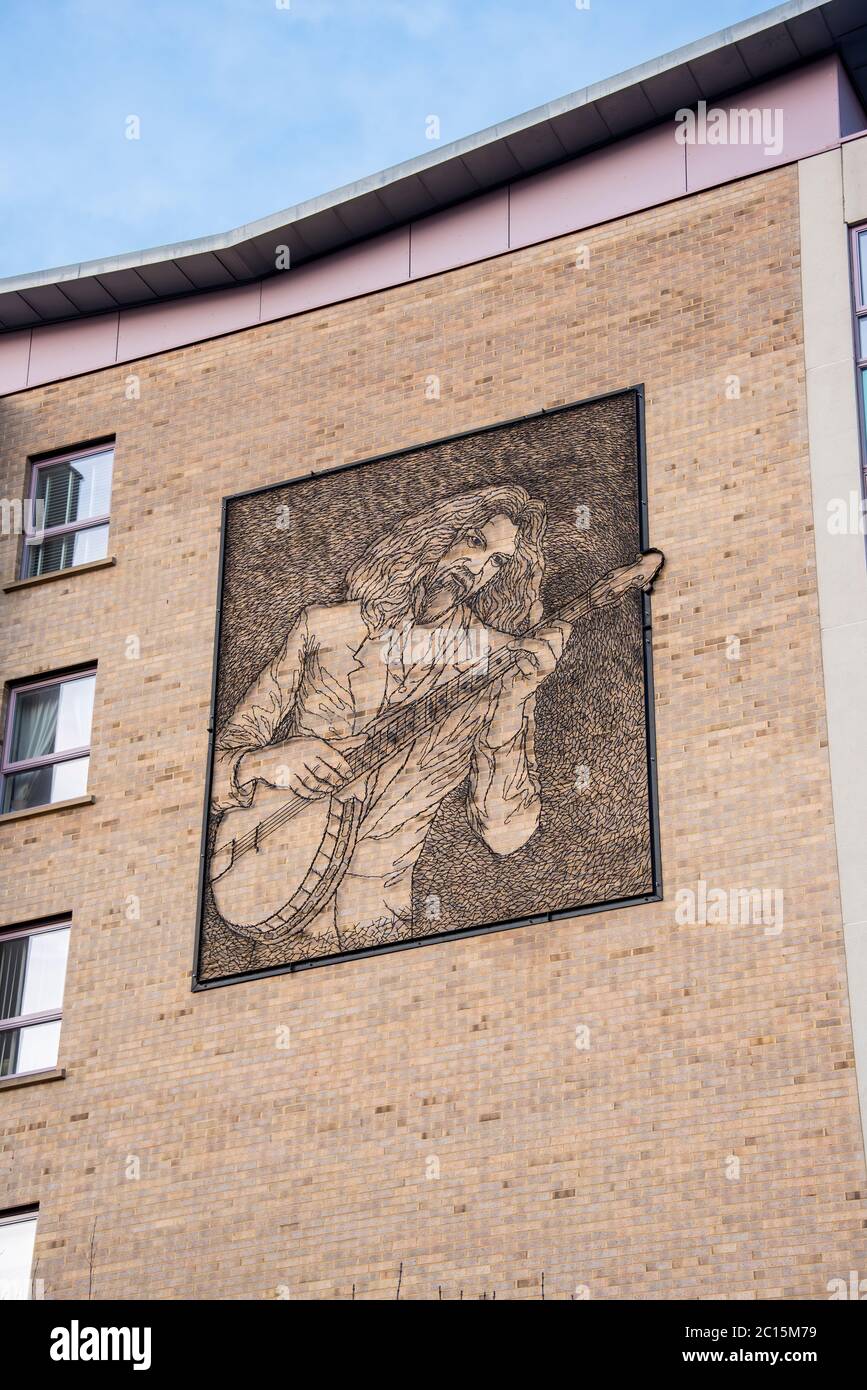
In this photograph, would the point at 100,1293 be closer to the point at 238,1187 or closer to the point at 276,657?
the point at 238,1187

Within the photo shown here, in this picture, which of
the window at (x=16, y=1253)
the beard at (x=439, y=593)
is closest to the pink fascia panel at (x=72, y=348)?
the beard at (x=439, y=593)

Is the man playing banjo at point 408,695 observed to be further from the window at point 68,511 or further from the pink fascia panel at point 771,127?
the pink fascia panel at point 771,127

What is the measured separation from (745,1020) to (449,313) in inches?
353

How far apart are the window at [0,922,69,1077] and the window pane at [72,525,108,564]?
459 centimetres

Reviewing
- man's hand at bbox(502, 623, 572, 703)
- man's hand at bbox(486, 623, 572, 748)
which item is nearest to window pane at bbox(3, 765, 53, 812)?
man's hand at bbox(486, 623, 572, 748)

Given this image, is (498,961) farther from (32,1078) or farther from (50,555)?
(50,555)

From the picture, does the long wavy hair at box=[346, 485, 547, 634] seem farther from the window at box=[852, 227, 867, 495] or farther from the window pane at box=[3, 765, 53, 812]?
the window pane at box=[3, 765, 53, 812]

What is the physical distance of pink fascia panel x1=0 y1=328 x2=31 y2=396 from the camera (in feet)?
83.0

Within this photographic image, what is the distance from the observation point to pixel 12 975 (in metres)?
21.6

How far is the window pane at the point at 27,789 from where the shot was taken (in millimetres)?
22562

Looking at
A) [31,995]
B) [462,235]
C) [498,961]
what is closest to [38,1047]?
[31,995]

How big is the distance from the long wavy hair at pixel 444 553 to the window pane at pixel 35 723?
3.90m
